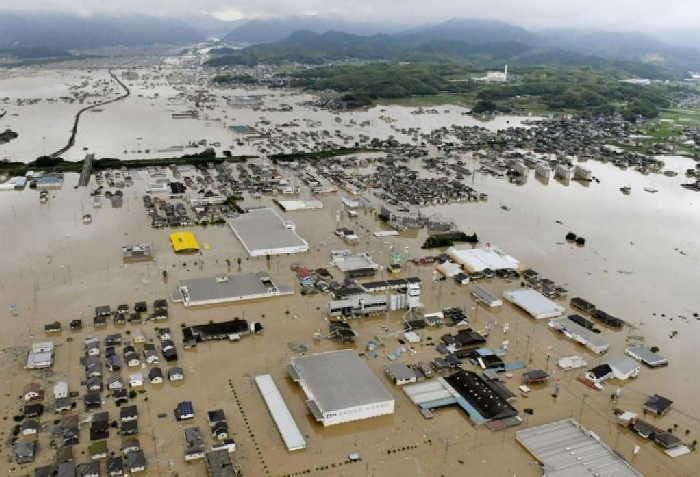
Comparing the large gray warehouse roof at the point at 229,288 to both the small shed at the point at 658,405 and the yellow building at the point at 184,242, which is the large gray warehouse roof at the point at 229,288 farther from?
the small shed at the point at 658,405

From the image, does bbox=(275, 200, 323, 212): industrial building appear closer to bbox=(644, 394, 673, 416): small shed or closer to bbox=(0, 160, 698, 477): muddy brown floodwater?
bbox=(0, 160, 698, 477): muddy brown floodwater

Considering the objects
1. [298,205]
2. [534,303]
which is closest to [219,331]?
[534,303]

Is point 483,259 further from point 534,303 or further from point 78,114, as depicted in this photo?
point 78,114

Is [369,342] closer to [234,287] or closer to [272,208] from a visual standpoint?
[234,287]

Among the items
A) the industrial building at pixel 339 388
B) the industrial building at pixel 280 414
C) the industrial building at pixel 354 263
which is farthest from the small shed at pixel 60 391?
the industrial building at pixel 354 263

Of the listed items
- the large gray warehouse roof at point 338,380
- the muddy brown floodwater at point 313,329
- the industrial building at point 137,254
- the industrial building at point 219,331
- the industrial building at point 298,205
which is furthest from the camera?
the industrial building at point 298,205

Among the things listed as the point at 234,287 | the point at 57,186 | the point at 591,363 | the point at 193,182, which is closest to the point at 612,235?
the point at 591,363
